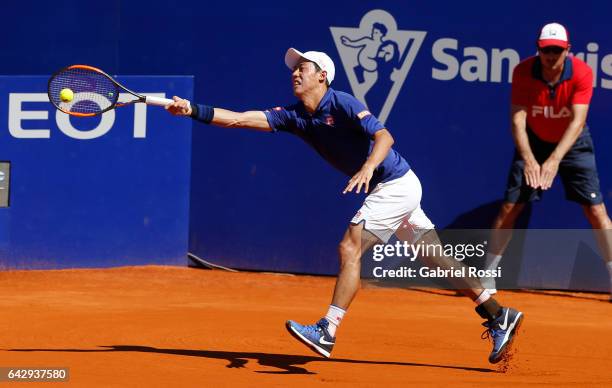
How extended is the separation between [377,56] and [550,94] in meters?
1.42

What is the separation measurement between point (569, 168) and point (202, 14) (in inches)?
120

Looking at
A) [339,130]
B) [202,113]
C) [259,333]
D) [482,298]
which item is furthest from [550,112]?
[202,113]

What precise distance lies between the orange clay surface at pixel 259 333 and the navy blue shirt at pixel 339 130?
1068 millimetres

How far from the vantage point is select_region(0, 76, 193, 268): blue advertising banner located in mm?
9266

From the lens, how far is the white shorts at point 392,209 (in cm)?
630

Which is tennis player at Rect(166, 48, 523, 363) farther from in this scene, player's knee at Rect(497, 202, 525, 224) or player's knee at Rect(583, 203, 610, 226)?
player's knee at Rect(583, 203, 610, 226)

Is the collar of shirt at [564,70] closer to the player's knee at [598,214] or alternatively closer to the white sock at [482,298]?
the player's knee at [598,214]

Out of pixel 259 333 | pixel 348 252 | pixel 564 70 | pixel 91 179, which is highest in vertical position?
pixel 564 70

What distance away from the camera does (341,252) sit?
6188 mm

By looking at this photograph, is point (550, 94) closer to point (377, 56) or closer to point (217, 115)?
point (377, 56)

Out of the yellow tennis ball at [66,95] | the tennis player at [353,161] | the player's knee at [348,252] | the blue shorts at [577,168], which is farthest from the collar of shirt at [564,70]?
the yellow tennis ball at [66,95]

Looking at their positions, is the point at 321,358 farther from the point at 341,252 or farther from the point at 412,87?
the point at 412,87

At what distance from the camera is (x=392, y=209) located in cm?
638

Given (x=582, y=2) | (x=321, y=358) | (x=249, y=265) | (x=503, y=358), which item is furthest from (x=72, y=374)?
(x=582, y=2)
